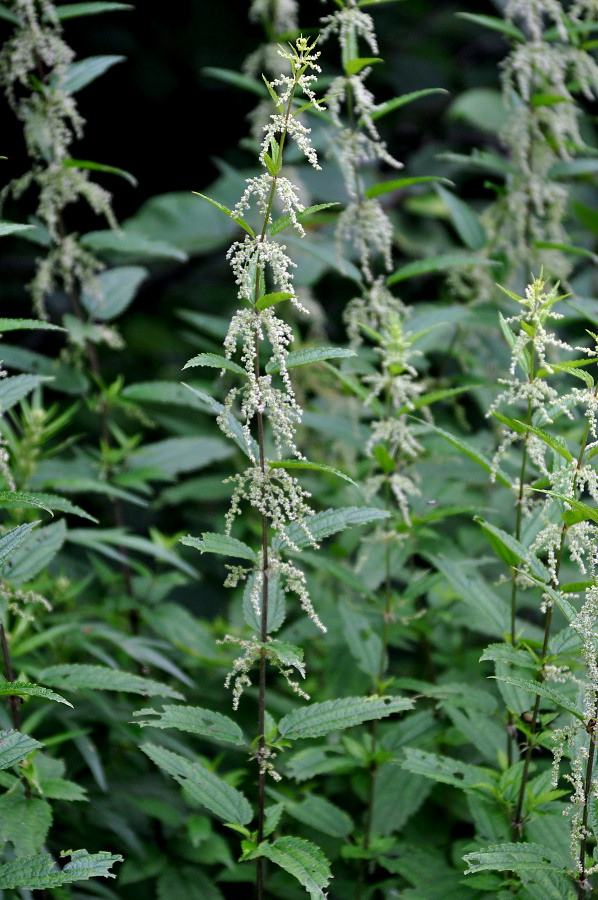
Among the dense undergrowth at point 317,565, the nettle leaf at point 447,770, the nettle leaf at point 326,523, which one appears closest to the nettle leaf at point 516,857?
the dense undergrowth at point 317,565

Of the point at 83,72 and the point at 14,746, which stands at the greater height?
the point at 83,72

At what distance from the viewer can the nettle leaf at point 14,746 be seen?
122 cm

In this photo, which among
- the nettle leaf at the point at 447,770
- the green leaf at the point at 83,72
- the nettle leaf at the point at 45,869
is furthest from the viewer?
the green leaf at the point at 83,72

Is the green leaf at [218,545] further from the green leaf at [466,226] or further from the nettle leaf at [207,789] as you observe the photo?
the green leaf at [466,226]

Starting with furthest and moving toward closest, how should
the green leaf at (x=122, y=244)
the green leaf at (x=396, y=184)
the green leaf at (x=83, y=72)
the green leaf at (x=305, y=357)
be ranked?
the green leaf at (x=122, y=244) < the green leaf at (x=83, y=72) < the green leaf at (x=396, y=184) < the green leaf at (x=305, y=357)

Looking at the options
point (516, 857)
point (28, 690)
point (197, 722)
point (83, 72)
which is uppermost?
point (83, 72)

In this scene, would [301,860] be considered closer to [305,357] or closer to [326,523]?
[326,523]

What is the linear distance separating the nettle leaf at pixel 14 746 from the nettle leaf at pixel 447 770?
68cm

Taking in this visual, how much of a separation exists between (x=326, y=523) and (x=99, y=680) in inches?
22.0

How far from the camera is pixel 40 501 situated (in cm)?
134

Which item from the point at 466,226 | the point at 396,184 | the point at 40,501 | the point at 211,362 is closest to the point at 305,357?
the point at 211,362

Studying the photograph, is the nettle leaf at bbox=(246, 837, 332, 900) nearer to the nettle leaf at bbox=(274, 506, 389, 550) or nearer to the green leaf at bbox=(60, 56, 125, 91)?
the nettle leaf at bbox=(274, 506, 389, 550)

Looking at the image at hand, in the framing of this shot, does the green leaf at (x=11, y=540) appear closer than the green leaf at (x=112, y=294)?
Yes

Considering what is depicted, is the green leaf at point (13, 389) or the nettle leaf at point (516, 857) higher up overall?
the green leaf at point (13, 389)
